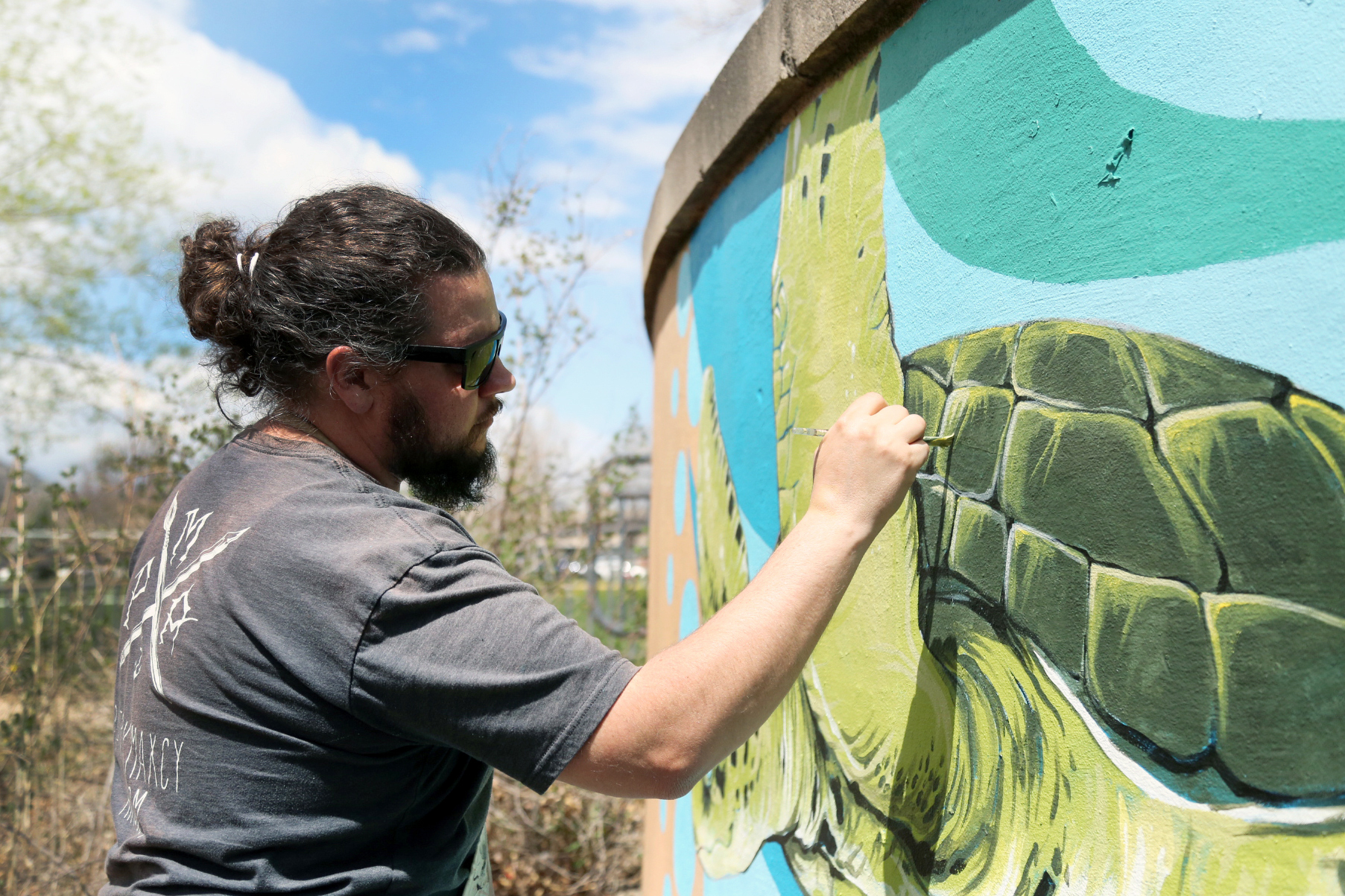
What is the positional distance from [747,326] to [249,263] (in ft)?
4.44

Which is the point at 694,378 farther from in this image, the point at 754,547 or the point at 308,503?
the point at 308,503

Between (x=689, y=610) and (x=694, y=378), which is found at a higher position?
(x=694, y=378)

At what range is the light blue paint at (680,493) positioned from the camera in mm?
3754

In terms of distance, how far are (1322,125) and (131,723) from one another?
6.21 feet

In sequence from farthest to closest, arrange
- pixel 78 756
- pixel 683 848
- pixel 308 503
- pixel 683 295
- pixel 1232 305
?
pixel 78 756 → pixel 683 295 → pixel 683 848 → pixel 308 503 → pixel 1232 305

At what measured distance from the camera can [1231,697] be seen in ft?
3.69

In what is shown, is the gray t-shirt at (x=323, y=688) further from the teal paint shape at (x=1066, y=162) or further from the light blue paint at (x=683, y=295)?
the light blue paint at (x=683, y=295)

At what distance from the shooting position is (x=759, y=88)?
2.50 m

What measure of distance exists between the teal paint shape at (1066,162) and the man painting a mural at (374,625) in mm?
365

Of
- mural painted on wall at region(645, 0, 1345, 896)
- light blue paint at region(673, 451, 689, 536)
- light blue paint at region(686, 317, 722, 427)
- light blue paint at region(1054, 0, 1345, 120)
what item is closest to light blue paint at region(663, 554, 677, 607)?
light blue paint at region(673, 451, 689, 536)

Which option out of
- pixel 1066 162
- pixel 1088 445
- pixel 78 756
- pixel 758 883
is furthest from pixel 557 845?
pixel 1066 162

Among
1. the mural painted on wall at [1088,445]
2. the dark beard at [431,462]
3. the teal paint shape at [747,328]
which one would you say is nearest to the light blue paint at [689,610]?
the teal paint shape at [747,328]

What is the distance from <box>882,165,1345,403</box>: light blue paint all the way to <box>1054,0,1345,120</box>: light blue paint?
174 millimetres

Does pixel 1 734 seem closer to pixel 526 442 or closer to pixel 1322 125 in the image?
pixel 526 442
